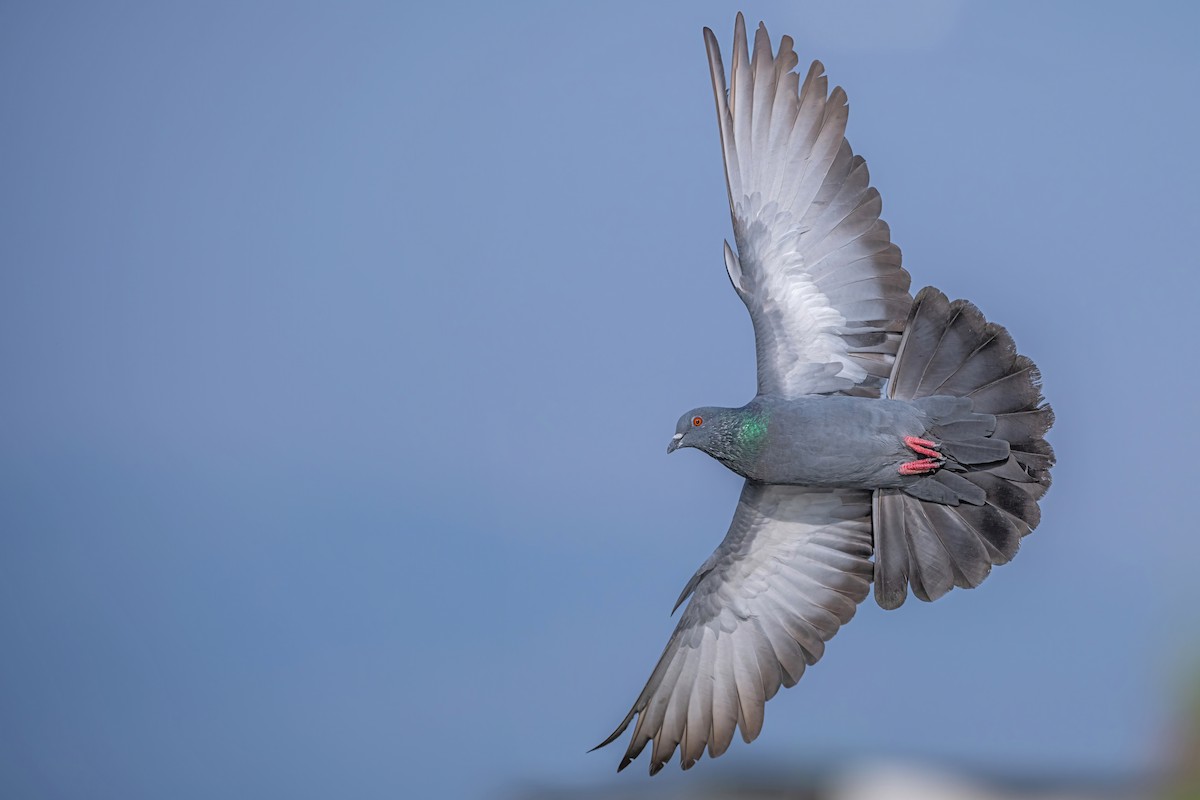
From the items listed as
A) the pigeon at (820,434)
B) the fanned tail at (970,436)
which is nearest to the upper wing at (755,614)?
the pigeon at (820,434)

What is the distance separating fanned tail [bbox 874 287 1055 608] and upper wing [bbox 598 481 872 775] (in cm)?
49

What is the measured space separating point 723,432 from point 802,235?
1049mm

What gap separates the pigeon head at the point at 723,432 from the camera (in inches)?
207

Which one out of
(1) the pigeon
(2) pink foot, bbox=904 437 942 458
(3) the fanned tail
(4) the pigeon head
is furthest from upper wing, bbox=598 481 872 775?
(2) pink foot, bbox=904 437 942 458

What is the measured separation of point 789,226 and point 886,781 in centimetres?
400

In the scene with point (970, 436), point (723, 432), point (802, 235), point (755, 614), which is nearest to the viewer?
point (970, 436)

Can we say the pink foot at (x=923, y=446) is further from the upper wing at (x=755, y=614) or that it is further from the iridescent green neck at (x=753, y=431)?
the upper wing at (x=755, y=614)

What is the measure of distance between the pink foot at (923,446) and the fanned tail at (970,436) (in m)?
0.04

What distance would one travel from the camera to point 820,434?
5.22 metres

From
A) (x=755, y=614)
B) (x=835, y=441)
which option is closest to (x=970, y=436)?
(x=835, y=441)

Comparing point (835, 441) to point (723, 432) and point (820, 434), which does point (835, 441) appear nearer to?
point (820, 434)

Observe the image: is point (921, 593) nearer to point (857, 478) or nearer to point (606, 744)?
point (857, 478)

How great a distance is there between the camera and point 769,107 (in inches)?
224

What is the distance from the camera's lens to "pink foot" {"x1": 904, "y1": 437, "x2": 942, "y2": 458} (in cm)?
520
